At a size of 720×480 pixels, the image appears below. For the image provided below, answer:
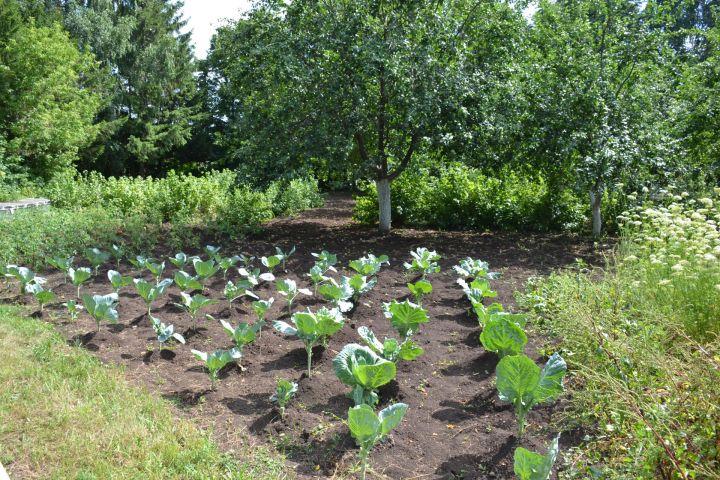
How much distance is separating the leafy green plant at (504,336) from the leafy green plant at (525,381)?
0.58m

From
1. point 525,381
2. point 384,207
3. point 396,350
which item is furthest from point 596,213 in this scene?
point 525,381

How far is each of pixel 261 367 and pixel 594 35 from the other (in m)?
8.74

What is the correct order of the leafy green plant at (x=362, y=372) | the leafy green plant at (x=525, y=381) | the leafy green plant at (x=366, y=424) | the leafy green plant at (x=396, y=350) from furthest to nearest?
the leafy green plant at (x=396, y=350) < the leafy green plant at (x=362, y=372) < the leafy green plant at (x=525, y=381) < the leafy green plant at (x=366, y=424)

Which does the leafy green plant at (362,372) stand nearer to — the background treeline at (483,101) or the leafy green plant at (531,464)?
the leafy green plant at (531,464)

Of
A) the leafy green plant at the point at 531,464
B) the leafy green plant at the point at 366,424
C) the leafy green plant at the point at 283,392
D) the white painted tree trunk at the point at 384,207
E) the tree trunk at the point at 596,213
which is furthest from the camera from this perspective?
the white painted tree trunk at the point at 384,207

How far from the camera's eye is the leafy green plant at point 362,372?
350 cm

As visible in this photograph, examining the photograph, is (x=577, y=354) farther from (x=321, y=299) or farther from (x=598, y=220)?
(x=598, y=220)

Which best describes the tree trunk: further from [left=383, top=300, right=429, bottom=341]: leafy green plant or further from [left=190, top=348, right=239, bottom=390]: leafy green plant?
[left=190, top=348, right=239, bottom=390]: leafy green plant

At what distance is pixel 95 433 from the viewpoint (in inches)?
135

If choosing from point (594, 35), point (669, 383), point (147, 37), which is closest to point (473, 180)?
point (594, 35)

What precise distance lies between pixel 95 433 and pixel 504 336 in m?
2.69

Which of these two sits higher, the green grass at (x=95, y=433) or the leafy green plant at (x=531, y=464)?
the leafy green plant at (x=531, y=464)

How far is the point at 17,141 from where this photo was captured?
16.2 metres

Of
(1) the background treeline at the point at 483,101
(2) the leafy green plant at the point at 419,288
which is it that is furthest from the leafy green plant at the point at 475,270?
(1) the background treeline at the point at 483,101
